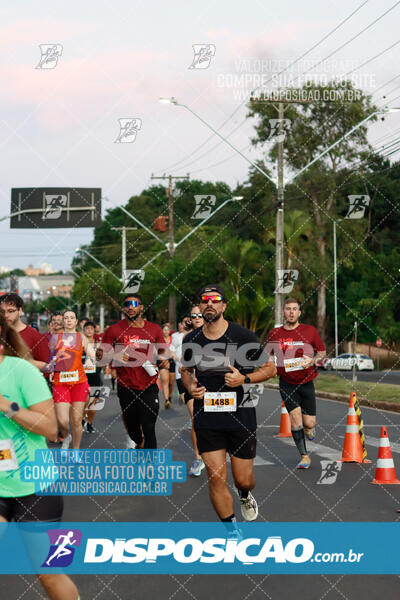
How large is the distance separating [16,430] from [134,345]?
5.34 meters

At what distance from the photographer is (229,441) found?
246 inches

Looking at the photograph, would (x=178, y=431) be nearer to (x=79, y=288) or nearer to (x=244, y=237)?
(x=244, y=237)

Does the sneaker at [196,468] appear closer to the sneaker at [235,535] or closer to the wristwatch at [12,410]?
the sneaker at [235,535]

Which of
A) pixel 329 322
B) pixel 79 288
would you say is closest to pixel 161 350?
pixel 329 322

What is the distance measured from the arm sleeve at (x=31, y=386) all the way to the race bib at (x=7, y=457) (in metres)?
0.22

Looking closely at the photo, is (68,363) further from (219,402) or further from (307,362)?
(219,402)

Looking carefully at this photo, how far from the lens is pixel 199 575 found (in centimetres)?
550

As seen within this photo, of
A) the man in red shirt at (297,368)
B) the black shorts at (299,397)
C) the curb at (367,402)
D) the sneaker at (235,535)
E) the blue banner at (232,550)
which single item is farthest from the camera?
the curb at (367,402)

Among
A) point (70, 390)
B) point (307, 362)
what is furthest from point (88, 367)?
point (307, 362)

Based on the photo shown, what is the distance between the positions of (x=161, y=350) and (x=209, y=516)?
2948mm

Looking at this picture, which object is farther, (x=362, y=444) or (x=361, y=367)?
(x=361, y=367)

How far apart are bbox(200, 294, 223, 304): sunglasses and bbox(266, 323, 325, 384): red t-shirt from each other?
3.48 meters

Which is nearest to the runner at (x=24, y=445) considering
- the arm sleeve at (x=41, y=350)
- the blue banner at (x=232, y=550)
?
the blue banner at (x=232, y=550)

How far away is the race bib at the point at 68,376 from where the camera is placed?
10.1m
